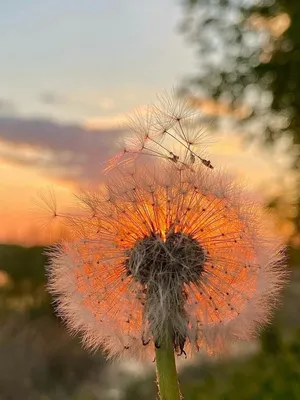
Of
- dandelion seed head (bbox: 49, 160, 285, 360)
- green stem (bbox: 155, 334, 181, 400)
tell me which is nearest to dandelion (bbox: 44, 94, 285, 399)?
dandelion seed head (bbox: 49, 160, 285, 360)

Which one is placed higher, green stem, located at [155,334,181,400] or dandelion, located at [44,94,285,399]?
dandelion, located at [44,94,285,399]

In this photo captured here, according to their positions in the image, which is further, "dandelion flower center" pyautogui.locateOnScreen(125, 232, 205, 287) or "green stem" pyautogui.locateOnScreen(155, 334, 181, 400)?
"dandelion flower center" pyautogui.locateOnScreen(125, 232, 205, 287)

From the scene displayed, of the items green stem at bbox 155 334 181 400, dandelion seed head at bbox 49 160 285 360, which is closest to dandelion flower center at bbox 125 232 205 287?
dandelion seed head at bbox 49 160 285 360

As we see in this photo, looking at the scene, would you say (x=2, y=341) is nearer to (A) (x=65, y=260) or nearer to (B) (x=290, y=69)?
(B) (x=290, y=69)

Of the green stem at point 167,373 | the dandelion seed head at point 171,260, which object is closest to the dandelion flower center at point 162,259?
the dandelion seed head at point 171,260

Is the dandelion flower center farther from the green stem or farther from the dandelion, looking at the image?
the green stem

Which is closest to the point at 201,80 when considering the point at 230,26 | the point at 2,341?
the point at 230,26
